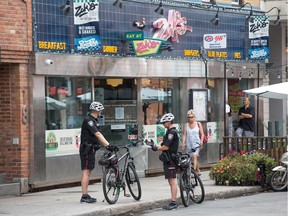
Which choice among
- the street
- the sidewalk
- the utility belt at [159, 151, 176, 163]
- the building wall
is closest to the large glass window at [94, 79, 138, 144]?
the sidewalk

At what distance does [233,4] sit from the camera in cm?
2538

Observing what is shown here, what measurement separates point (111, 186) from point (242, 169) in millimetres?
4124

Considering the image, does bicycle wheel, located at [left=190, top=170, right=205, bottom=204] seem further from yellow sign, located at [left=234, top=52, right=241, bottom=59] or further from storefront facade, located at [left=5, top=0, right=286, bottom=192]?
yellow sign, located at [left=234, top=52, right=241, bottom=59]

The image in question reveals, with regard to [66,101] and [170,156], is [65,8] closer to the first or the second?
[66,101]

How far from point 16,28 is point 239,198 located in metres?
5.82

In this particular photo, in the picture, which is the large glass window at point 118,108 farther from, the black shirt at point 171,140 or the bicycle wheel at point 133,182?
the black shirt at point 171,140

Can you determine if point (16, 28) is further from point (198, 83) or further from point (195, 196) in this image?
point (198, 83)

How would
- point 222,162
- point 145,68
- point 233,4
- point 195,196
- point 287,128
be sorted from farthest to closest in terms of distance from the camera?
point 287,128 < point 233,4 < point 145,68 < point 222,162 < point 195,196

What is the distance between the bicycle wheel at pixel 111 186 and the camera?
15.0 metres

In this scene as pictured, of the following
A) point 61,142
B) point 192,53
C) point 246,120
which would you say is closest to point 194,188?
point 61,142

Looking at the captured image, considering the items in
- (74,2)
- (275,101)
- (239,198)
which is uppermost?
(74,2)

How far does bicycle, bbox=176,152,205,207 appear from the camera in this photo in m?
15.3

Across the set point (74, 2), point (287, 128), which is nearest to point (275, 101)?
point (287, 128)

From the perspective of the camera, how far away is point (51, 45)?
60.1ft
